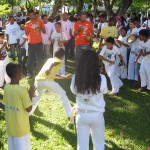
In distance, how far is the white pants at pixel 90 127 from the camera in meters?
4.48

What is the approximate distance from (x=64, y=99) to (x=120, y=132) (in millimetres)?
1234

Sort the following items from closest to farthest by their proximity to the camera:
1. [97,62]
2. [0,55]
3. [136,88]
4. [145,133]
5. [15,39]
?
1. [97,62]
2. [145,133]
3. [0,55]
4. [136,88]
5. [15,39]

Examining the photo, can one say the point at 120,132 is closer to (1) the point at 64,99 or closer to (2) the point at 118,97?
(1) the point at 64,99

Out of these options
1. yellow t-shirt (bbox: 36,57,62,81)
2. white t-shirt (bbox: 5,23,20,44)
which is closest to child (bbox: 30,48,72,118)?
yellow t-shirt (bbox: 36,57,62,81)

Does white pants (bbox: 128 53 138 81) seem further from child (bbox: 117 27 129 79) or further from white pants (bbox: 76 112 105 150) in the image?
white pants (bbox: 76 112 105 150)

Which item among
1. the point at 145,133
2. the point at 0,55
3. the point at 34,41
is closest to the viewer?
the point at 145,133

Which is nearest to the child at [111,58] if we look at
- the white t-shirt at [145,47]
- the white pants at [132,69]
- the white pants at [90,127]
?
the white t-shirt at [145,47]

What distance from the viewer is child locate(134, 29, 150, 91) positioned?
8703 millimetres

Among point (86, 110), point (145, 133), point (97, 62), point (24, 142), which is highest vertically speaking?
point (97, 62)

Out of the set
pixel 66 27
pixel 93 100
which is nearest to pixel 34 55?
pixel 66 27

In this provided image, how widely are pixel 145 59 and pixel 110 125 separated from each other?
2.81 metres

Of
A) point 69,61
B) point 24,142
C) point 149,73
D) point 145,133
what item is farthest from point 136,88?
point 24,142

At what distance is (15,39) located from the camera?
43.3 ft

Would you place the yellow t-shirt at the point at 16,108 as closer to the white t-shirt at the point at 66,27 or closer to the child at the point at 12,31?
the white t-shirt at the point at 66,27
